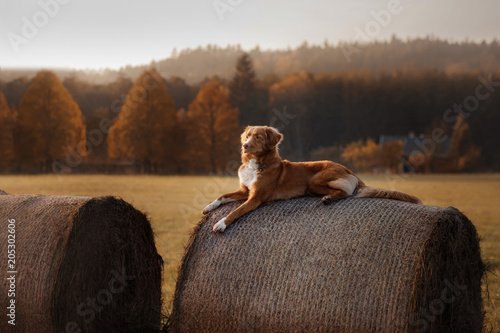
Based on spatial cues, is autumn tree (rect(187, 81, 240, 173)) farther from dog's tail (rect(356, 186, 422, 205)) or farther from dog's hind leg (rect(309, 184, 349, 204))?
dog's tail (rect(356, 186, 422, 205))

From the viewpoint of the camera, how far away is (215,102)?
3381 centimetres

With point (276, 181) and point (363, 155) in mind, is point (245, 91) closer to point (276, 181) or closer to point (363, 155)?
point (363, 155)

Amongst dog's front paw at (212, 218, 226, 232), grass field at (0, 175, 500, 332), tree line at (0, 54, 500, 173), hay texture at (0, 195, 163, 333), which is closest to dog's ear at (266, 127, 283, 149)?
dog's front paw at (212, 218, 226, 232)

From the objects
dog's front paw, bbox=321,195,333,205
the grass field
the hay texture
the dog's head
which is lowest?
the grass field

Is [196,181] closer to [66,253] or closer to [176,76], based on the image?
[176,76]

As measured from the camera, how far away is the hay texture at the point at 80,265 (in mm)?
4727

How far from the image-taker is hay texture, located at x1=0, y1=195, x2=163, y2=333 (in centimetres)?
473

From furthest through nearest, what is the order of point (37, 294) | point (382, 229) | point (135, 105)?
1. point (135, 105)
2. point (37, 294)
3. point (382, 229)

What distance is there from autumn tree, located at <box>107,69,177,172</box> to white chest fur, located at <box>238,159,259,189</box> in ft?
89.6

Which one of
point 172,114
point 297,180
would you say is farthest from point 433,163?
point 297,180

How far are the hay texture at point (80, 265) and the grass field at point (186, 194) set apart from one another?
4.40 ft

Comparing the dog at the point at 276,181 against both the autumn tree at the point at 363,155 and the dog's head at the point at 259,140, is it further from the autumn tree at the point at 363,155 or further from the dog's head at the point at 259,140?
the autumn tree at the point at 363,155

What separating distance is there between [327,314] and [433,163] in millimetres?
33820

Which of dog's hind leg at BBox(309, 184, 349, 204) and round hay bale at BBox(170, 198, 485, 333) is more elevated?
dog's hind leg at BBox(309, 184, 349, 204)
